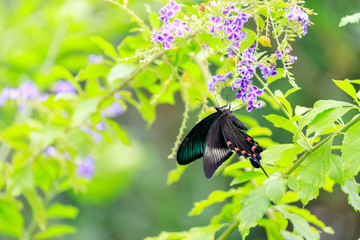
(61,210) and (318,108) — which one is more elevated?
(61,210)

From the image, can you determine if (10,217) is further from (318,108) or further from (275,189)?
(318,108)

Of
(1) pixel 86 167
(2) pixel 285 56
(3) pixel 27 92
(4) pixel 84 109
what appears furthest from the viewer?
(1) pixel 86 167

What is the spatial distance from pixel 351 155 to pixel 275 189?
7.1 inches

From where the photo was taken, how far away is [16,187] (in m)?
1.30

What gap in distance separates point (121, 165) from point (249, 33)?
209 centimetres

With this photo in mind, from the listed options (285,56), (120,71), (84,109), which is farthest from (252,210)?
(84,109)

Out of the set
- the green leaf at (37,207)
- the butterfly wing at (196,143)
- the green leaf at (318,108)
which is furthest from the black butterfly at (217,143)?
the green leaf at (37,207)

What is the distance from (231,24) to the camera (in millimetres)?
778

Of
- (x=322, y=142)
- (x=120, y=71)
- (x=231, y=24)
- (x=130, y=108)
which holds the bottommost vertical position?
(x=322, y=142)

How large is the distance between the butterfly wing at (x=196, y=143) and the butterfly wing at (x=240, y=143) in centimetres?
4

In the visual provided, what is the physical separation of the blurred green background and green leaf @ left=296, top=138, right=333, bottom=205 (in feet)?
3.43

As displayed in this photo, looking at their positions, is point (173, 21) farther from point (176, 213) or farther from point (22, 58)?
point (176, 213)

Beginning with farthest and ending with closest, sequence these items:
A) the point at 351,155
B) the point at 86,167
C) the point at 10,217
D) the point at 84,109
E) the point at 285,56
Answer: the point at 86,167, the point at 10,217, the point at 84,109, the point at 285,56, the point at 351,155

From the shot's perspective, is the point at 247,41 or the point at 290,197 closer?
the point at 247,41
